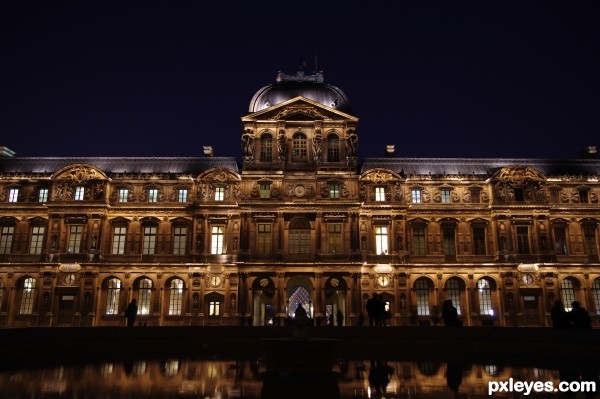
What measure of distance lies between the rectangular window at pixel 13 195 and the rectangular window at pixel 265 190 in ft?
75.4

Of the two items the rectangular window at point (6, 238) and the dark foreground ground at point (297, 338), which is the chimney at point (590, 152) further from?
the rectangular window at point (6, 238)

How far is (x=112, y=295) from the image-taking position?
45.0 m

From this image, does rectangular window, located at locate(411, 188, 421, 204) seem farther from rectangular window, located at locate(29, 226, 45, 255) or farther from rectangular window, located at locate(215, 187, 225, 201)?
rectangular window, located at locate(29, 226, 45, 255)

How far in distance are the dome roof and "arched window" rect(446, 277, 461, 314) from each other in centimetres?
1830

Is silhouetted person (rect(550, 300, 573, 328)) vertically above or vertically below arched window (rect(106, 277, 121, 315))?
below

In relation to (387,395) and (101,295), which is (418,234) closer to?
(101,295)

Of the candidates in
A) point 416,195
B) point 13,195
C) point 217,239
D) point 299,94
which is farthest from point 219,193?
point 13,195

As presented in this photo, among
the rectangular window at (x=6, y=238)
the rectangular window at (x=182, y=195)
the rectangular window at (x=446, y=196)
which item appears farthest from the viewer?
the rectangular window at (x=446, y=196)

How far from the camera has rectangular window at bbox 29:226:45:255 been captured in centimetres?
4609

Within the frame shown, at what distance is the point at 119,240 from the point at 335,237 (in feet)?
64.6

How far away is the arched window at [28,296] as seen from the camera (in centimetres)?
4466

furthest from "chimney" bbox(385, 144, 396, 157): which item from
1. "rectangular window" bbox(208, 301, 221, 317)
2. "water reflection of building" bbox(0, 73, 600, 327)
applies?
"rectangular window" bbox(208, 301, 221, 317)

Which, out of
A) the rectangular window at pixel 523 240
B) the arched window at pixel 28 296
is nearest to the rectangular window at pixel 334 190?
the rectangular window at pixel 523 240

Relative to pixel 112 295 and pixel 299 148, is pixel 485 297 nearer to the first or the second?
pixel 299 148
